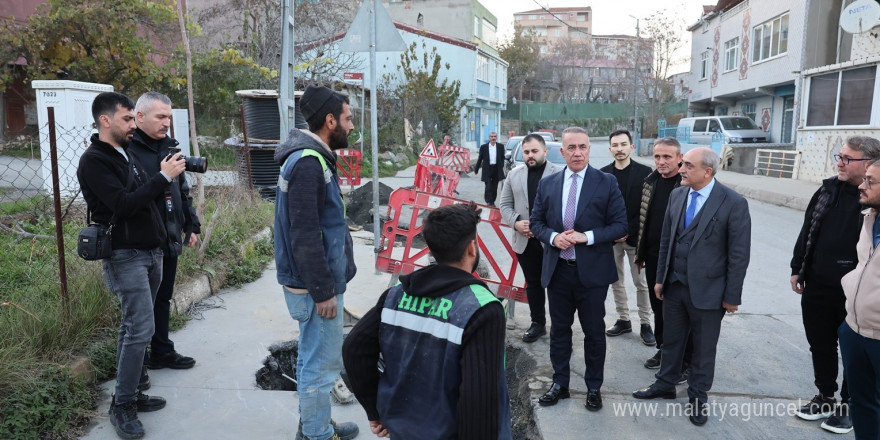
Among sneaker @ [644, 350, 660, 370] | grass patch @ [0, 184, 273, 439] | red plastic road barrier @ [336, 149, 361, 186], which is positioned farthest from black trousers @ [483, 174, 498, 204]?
sneaker @ [644, 350, 660, 370]

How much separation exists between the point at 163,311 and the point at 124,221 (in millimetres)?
1091

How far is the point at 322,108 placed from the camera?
292 cm

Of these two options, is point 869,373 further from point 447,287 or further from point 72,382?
point 72,382

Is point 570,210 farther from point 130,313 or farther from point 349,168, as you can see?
point 349,168

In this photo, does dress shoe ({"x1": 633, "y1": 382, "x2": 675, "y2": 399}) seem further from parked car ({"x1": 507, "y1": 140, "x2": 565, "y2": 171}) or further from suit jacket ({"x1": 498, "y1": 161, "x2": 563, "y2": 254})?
parked car ({"x1": 507, "y1": 140, "x2": 565, "y2": 171})

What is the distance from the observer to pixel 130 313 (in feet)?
10.5

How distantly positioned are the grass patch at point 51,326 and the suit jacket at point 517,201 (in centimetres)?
290

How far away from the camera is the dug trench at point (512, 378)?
→ 3.77 metres

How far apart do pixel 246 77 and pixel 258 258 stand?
10.1m

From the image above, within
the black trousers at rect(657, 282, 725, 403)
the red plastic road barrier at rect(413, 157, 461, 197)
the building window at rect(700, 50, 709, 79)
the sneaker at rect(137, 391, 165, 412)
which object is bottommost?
the sneaker at rect(137, 391, 165, 412)

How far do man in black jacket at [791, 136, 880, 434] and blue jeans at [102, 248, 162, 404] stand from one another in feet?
13.1

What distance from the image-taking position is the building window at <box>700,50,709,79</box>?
32.0 m

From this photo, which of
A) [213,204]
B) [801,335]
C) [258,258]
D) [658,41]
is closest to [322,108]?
[258,258]

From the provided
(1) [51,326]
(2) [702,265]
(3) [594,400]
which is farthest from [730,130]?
(1) [51,326]
